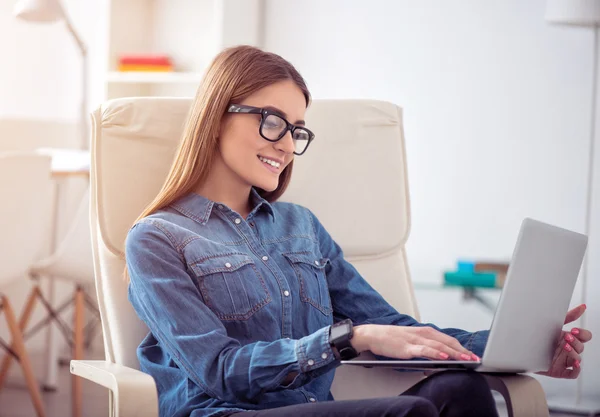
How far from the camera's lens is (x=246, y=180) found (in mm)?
1528

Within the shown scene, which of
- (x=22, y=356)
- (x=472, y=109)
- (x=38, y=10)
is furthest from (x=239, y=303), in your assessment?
(x=38, y=10)

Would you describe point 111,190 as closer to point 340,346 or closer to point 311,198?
point 311,198

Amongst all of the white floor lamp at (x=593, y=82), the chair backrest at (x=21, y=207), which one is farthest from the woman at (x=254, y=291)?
the white floor lamp at (x=593, y=82)

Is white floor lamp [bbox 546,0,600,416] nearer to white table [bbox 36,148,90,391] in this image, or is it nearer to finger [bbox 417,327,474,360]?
white table [bbox 36,148,90,391]

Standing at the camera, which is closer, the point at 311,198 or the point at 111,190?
the point at 111,190

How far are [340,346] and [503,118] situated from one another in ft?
7.29

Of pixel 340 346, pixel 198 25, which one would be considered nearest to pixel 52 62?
pixel 198 25

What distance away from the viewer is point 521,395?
133 centimetres

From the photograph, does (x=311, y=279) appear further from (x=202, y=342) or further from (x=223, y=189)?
(x=202, y=342)

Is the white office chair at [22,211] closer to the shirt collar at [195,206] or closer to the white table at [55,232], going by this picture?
the white table at [55,232]

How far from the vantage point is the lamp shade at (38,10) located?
332cm

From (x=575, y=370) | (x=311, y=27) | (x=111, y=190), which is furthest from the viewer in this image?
(x=311, y=27)

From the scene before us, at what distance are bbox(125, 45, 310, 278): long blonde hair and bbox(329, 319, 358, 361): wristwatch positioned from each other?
0.43 metres

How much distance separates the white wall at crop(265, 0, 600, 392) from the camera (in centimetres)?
316
